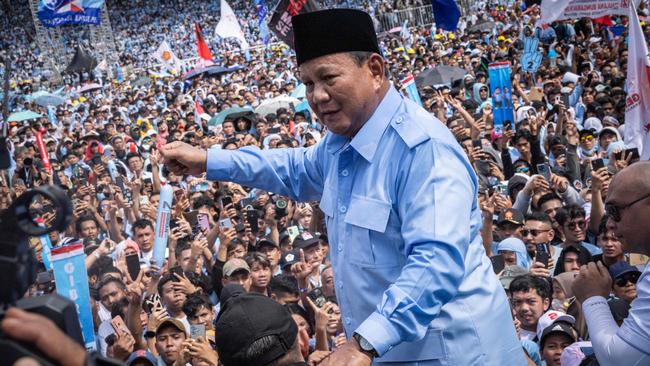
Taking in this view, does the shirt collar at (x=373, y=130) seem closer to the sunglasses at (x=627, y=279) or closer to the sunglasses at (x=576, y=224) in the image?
the sunglasses at (x=627, y=279)

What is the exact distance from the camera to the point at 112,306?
5051 mm

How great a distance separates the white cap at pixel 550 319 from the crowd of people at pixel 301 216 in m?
0.01

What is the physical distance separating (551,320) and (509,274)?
28.9 inches

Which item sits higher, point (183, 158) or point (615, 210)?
point (183, 158)

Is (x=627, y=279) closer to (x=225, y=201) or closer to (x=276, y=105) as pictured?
(x=225, y=201)

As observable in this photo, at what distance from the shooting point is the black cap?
206 cm

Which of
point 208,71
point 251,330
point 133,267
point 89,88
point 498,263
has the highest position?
point 251,330

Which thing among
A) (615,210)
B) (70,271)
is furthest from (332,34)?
(70,271)

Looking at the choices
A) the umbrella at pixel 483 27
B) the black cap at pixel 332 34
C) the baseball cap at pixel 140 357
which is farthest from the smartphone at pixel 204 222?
the umbrella at pixel 483 27

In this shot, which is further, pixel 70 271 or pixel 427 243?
pixel 70 271

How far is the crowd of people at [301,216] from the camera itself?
12.8 ft

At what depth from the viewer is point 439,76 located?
15.0m

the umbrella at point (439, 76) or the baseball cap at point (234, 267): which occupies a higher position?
the baseball cap at point (234, 267)

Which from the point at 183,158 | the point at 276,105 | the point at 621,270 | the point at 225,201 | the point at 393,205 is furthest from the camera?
the point at 276,105
